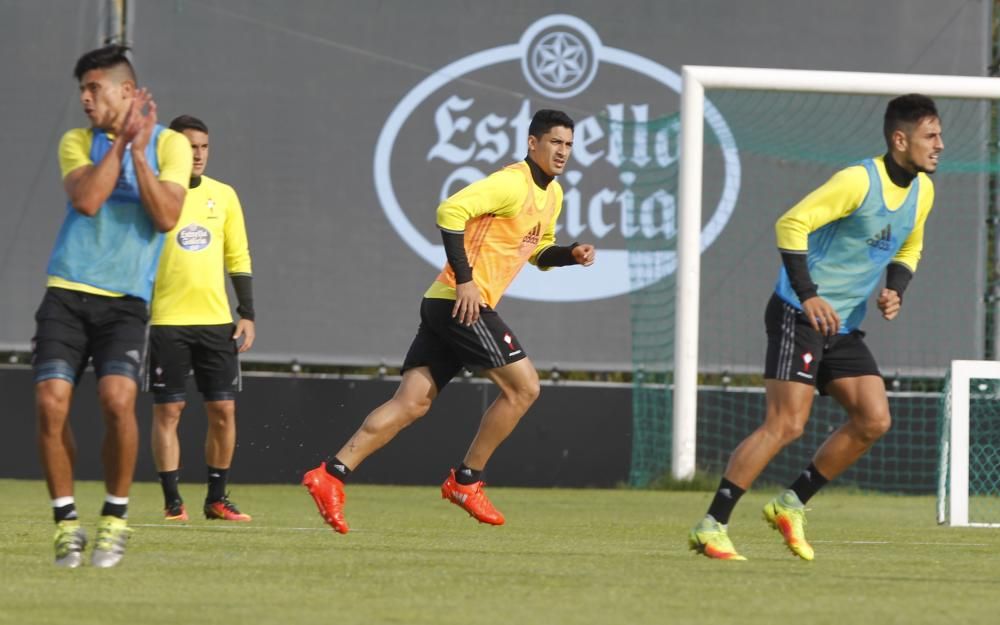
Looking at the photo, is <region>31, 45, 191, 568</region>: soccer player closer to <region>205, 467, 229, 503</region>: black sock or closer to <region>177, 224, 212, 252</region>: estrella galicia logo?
<region>205, 467, 229, 503</region>: black sock

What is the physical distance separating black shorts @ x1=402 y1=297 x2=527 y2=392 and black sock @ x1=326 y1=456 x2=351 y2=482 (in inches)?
27.6

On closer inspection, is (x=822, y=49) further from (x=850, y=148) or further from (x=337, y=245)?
(x=337, y=245)

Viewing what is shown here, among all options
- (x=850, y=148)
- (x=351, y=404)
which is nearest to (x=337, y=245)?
(x=351, y=404)

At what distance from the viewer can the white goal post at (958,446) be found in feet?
33.8

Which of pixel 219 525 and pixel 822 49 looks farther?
pixel 822 49

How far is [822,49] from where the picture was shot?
15258 millimetres

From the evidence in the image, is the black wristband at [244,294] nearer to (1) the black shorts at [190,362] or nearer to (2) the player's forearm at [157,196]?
(1) the black shorts at [190,362]

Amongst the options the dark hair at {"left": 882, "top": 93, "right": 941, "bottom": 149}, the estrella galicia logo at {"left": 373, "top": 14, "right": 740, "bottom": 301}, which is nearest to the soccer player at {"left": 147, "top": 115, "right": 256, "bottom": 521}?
the dark hair at {"left": 882, "top": 93, "right": 941, "bottom": 149}

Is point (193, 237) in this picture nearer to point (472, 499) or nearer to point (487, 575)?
point (472, 499)

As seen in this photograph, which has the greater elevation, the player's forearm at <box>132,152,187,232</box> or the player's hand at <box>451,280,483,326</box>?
the player's forearm at <box>132,152,187,232</box>

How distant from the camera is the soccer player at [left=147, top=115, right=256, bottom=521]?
30.9 ft

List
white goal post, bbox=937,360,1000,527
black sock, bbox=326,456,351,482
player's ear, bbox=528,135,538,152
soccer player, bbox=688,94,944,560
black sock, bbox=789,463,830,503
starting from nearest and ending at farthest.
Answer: soccer player, bbox=688,94,944,560
black sock, bbox=789,463,830,503
black sock, bbox=326,456,351,482
player's ear, bbox=528,135,538,152
white goal post, bbox=937,360,1000,527

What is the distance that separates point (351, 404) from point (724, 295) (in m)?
3.29

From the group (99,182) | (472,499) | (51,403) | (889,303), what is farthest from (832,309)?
(51,403)
